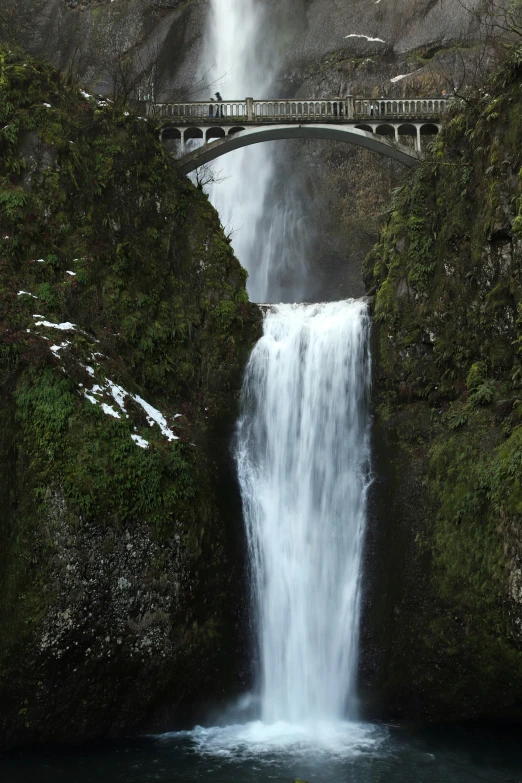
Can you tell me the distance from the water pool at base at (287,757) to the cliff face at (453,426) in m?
1.03

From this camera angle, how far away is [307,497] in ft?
57.0

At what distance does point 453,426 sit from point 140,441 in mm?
7141

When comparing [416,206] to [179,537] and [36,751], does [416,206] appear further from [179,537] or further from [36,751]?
[36,751]

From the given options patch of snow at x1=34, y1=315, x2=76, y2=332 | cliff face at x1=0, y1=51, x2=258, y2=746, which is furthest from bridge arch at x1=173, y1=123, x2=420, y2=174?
patch of snow at x1=34, y1=315, x2=76, y2=332

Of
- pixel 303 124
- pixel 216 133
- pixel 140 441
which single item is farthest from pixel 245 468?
pixel 216 133

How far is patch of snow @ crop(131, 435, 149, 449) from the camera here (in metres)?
15.9

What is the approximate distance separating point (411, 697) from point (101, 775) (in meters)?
6.28

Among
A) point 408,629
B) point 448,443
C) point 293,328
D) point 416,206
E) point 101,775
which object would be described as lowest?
point 101,775

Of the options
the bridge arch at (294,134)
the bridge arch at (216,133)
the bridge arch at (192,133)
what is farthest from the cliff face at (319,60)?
the bridge arch at (294,134)

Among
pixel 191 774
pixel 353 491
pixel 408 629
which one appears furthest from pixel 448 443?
pixel 191 774

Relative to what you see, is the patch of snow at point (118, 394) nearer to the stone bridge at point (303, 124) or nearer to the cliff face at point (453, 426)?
the cliff face at point (453, 426)

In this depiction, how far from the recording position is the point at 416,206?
2045cm

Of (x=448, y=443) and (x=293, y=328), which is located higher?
(x=293, y=328)

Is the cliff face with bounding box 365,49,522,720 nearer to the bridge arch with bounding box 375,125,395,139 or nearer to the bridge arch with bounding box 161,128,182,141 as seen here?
the bridge arch with bounding box 375,125,395,139
